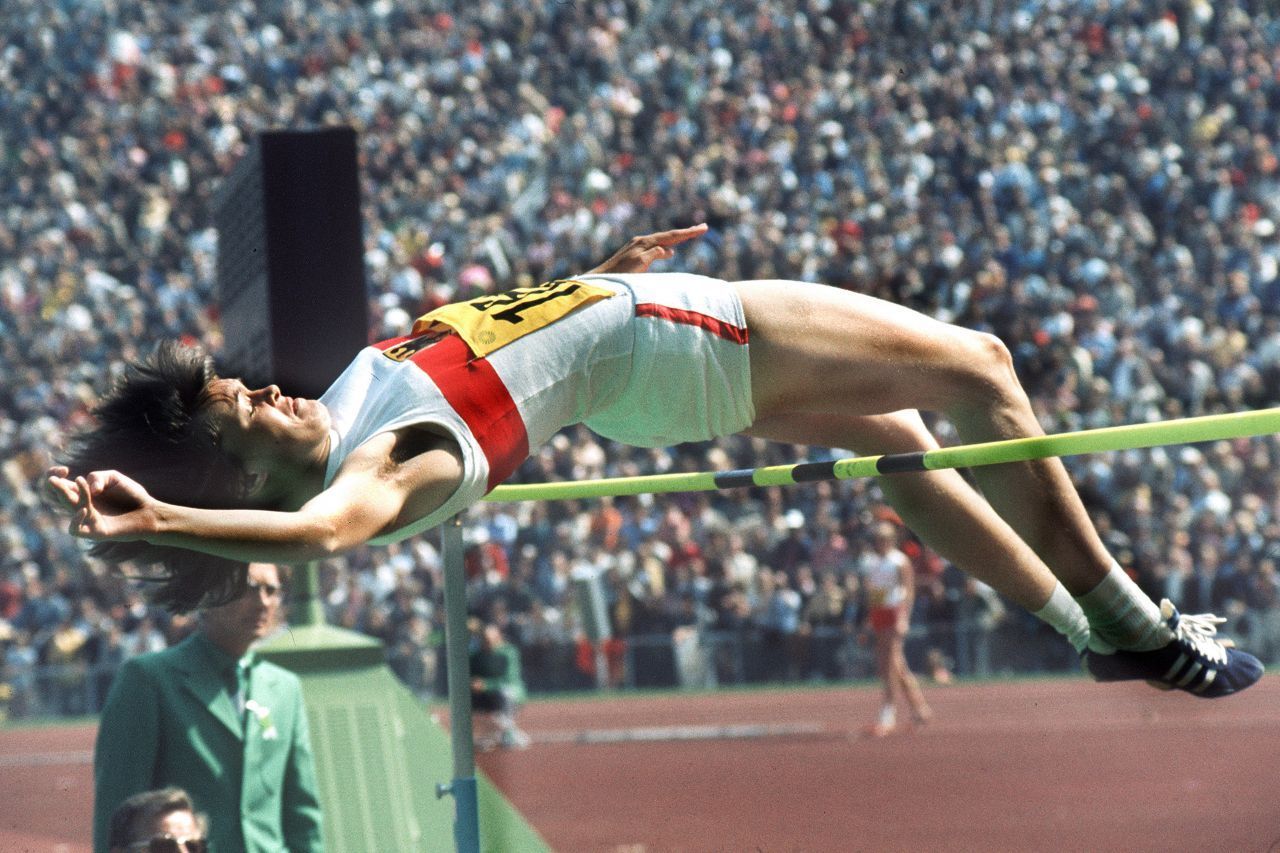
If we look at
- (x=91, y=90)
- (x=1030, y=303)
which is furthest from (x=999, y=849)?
(x=91, y=90)

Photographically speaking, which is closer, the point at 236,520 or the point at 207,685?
the point at 236,520

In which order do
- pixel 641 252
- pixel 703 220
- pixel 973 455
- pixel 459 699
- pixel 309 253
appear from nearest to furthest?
1. pixel 973 455
2. pixel 641 252
3. pixel 459 699
4. pixel 309 253
5. pixel 703 220

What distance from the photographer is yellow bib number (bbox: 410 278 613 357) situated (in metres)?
2.68

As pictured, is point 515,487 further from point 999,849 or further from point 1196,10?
point 1196,10

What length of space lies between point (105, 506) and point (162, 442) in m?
0.57

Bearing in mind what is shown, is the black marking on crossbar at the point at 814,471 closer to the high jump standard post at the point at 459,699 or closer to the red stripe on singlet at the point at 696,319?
the red stripe on singlet at the point at 696,319

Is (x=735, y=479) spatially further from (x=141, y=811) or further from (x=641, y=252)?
(x=141, y=811)

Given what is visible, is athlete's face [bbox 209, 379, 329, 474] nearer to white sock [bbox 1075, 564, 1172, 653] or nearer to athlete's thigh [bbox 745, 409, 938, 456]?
athlete's thigh [bbox 745, 409, 938, 456]

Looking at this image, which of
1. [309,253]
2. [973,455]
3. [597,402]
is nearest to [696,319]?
[597,402]

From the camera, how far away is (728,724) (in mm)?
10750

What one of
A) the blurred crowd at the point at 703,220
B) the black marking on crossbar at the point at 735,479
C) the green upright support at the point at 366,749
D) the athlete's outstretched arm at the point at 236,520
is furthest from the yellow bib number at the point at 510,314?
the blurred crowd at the point at 703,220

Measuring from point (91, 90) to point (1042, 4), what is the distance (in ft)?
35.4

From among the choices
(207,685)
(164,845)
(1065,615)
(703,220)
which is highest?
(703,220)

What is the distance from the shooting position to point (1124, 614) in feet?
9.49
